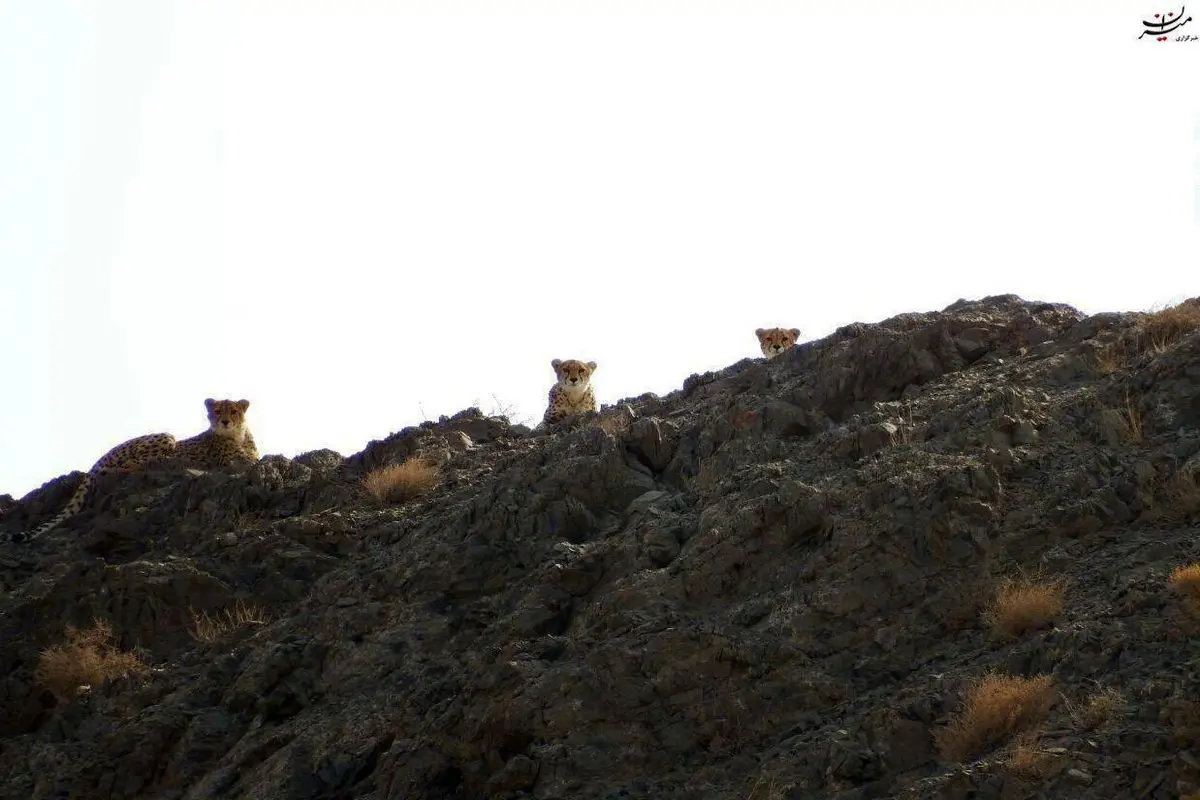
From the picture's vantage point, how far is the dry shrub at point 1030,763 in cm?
984

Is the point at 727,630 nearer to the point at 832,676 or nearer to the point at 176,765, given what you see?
the point at 832,676

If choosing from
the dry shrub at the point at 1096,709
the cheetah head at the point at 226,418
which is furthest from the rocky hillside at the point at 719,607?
the cheetah head at the point at 226,418

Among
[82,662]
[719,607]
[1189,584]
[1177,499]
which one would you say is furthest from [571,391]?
[1189,584]

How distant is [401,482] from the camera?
57.9ft

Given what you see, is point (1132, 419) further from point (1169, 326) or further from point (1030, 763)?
point (1030, 763)

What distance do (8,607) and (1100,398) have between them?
34.6 ft

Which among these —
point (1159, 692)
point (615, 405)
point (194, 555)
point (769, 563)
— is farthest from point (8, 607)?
point (1159, 692)

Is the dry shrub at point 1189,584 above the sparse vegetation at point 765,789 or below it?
above

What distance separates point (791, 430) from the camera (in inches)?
601

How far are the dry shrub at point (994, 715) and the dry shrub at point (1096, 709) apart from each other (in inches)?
9.4

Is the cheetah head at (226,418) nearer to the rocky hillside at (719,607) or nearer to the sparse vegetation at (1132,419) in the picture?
the rocky hillside at (719,607)

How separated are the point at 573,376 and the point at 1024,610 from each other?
10742 mm

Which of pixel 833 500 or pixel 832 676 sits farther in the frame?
pixel 833 500

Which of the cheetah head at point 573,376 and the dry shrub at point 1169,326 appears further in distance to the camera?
the cheetah head at point 573,376
